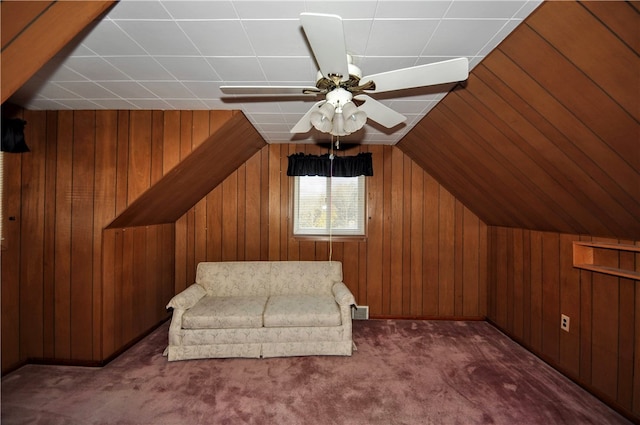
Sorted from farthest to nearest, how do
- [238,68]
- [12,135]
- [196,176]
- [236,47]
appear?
[196,176] < [12,135] < [238,68] < [236,47]

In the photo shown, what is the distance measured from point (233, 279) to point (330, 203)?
166 cm

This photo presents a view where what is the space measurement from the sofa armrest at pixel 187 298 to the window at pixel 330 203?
1.48 m

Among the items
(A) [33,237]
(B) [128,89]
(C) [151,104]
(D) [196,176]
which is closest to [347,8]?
(B) [128,89]

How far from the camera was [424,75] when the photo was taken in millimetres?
1425

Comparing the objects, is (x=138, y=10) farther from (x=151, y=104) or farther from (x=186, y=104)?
(x=151, y=104)

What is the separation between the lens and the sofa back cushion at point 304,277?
3527 millimetres

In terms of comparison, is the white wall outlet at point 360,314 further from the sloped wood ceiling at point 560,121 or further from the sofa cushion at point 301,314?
the sloped wood ceiling at point 560,121

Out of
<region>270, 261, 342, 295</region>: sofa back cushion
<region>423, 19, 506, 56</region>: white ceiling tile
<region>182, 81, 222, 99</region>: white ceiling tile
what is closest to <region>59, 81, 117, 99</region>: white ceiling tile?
<region>182, 81, 222, 99</region>: white ceiling tile

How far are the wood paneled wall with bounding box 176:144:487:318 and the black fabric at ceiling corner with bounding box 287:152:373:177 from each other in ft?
0.56

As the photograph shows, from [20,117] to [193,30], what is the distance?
2.43 metres

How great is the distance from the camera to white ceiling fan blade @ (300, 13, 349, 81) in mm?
1074

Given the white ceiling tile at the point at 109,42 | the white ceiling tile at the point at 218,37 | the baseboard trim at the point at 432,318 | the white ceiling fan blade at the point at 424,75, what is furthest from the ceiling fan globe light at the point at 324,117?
the baseboard trim at the point at 432,318

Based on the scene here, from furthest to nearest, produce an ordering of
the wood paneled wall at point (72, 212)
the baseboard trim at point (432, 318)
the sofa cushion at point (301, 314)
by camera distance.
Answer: the baseboard trim at point (432, 318) < the sofa cushion at point (301, 314) < the wood paneled wall at point (72, 212)

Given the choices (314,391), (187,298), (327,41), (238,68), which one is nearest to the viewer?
(327,41)
